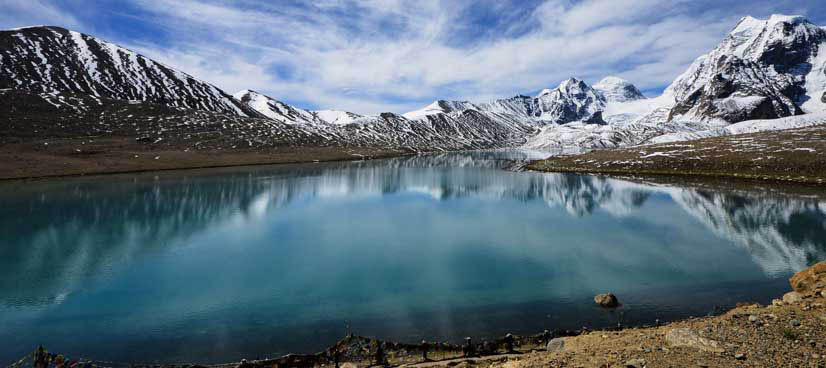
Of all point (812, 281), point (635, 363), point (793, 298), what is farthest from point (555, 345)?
point (812, 281)

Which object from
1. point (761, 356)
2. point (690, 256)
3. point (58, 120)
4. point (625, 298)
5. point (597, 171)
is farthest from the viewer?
point (58, 120)

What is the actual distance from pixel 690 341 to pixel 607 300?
968 cm

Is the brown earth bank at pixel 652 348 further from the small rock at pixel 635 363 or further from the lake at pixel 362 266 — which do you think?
the lake at pixel 362 266

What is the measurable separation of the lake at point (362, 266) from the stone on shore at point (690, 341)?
21.8ft

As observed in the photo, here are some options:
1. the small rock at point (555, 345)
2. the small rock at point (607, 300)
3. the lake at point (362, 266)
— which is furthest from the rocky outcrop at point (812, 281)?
the small rock at point (555, 345)

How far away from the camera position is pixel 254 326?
21.5 meters

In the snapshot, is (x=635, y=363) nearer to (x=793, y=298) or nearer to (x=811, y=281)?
(x=793, y=298)

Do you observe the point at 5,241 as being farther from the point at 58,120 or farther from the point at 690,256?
the point at 58,120

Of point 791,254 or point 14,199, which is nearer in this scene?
point 791,254

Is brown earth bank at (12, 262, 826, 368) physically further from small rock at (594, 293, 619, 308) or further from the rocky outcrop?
small rock at (594, 293, 619, 308)

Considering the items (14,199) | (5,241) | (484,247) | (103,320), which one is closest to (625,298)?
(484,247)

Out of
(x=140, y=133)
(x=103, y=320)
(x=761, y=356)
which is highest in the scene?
(x=140, y=133)

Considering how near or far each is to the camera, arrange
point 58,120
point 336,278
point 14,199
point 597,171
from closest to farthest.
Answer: point 336,278
point 14,199
point 597,171
point 58,120

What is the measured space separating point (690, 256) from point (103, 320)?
4191 cm
